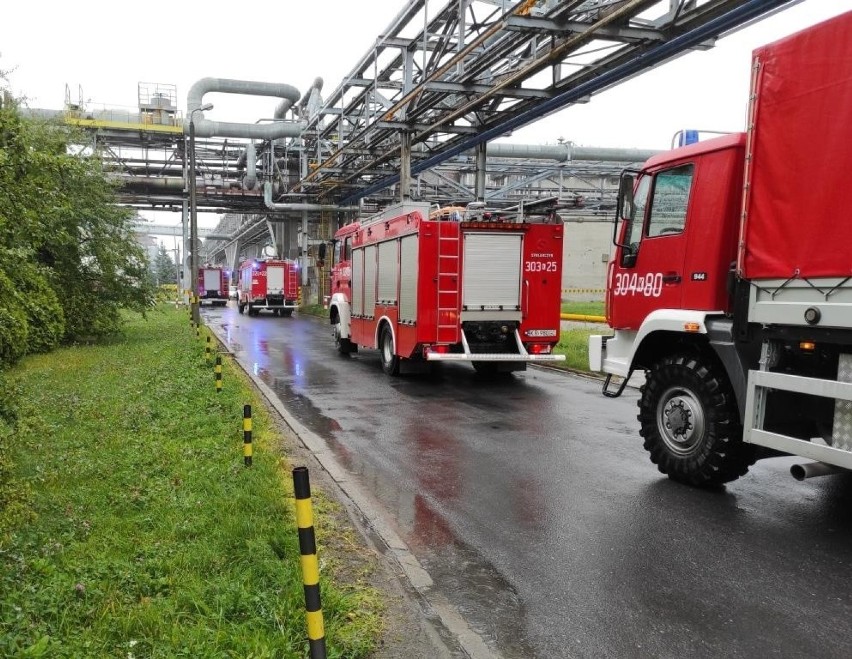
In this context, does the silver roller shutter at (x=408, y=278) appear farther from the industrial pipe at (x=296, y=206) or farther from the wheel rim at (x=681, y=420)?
the industrial pipe at (x=296, y=206)

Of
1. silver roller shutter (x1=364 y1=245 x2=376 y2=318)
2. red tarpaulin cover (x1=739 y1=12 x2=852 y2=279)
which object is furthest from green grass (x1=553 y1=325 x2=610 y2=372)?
red tarpaulin cover (x1=739 y1=12 x2=852 y2=279)

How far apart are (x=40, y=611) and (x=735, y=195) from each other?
565 cm

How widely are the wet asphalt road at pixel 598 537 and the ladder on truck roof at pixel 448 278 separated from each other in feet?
8.42

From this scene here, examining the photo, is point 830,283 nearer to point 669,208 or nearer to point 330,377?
point 669,208

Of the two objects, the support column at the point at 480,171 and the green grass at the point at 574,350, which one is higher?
the support column at the point at 480,171

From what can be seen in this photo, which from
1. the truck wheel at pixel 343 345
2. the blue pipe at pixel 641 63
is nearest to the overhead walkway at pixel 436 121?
the blue pipe at pixel 641 63

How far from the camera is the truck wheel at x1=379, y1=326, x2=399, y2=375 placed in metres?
13.1

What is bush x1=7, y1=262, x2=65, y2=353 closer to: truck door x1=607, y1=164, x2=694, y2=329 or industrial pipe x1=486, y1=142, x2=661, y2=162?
truck door x1=607, y1=164, x2=694, y2=329

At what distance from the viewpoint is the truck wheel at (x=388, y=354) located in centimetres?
1310

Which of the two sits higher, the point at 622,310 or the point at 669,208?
the point at 669,208

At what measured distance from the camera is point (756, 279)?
510cm

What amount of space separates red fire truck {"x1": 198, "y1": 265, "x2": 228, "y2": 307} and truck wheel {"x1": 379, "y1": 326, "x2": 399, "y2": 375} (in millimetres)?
38278

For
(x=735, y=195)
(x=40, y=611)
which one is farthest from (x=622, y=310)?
(x=40, y=611)

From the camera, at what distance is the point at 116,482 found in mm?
5855
